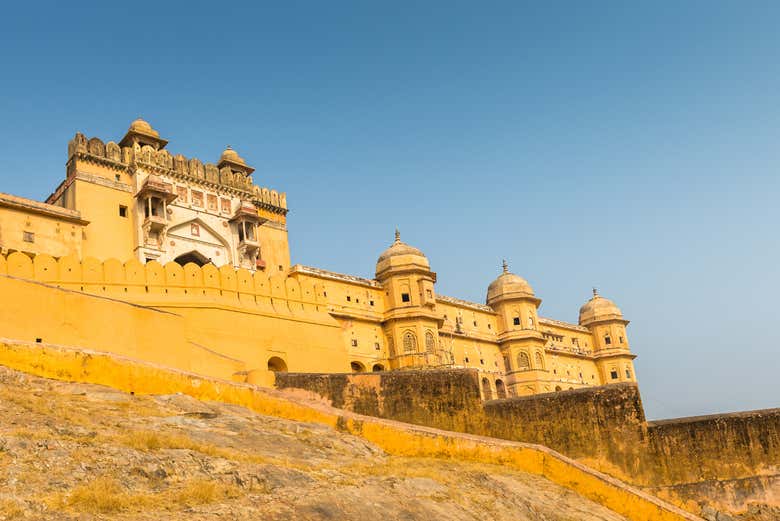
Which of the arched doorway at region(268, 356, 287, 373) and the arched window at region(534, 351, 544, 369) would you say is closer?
the arched doorway at region(268, 356, 287, 373)

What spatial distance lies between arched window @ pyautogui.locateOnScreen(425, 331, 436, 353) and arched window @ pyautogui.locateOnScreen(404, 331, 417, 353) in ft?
1.84

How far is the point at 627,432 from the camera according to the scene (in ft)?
58.2

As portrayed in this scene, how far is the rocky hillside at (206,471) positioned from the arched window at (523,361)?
102 feet

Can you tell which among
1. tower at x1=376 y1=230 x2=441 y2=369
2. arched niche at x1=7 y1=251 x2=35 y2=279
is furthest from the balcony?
tower at x1=376 y1=230 x2=441 y2=369

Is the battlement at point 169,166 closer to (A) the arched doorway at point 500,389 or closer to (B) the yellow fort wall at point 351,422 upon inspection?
(A) the arched doorway at point 500,389

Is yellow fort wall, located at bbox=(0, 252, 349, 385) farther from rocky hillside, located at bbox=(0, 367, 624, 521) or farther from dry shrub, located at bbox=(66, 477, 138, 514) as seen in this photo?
dry shrub, located at bbox=(66, 477, 138, 514)

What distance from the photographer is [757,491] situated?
55.4 ft

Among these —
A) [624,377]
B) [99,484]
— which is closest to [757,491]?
[99,484]

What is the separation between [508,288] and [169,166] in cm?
2171

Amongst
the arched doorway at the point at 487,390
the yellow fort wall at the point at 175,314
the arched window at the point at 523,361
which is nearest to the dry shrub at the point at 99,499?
the yellow fort wall at the point at 175,314

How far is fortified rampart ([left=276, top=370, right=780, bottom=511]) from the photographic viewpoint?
17031 millimetres

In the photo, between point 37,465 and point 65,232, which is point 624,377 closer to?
point 65,232

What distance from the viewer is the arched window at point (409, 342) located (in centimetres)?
3878

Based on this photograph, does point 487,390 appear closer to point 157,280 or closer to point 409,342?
point 409,342
